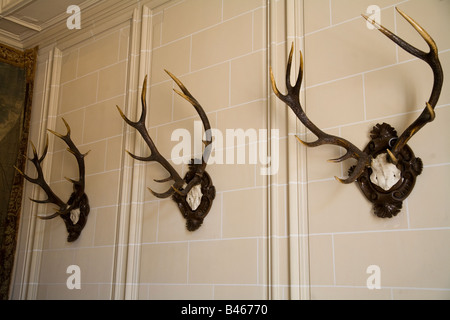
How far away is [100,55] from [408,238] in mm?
2567

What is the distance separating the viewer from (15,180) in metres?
3.94

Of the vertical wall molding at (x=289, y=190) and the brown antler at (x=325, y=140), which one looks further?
the vertical wall molding at (x=289, y=190)

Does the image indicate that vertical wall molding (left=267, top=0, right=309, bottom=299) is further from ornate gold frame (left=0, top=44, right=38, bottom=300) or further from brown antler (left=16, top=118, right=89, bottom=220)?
ornate gold frame (left=0, top=44, right=38, bottom=300)

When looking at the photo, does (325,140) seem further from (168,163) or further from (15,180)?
(15,180)

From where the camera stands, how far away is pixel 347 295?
84.6 inches

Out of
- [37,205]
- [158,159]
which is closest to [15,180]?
[37,205]

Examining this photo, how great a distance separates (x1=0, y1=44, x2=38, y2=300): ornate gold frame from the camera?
3.77 meters

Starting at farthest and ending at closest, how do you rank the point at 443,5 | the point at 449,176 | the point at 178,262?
the point at 178,262, the point at 443,5, the point at 449,176

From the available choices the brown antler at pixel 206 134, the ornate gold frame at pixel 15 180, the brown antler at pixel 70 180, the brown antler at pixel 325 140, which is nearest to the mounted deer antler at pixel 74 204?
the brown antler at pixel 70 180

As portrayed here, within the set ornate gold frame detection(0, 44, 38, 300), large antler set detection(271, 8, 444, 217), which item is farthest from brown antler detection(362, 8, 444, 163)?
ornate gold frame detection(0, 44, 38, 300)

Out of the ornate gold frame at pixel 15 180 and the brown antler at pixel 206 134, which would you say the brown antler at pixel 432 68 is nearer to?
the brown antler at pixel 206 134

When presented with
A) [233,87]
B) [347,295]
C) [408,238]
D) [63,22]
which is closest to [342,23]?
[233,87]

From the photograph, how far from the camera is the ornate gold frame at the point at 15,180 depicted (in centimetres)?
377
